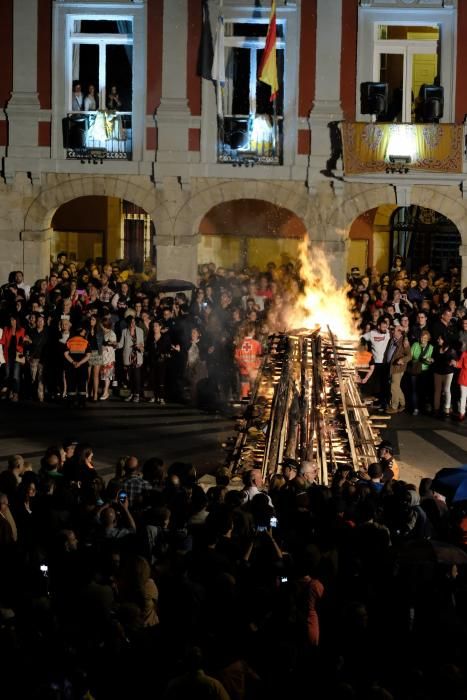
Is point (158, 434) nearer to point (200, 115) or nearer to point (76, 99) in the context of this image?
point (200, 115)

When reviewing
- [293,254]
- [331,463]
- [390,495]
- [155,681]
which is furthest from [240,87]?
[155,681]

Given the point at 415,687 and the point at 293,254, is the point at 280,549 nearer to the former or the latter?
the point at 415,687

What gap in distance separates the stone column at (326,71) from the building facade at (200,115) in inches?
0.9

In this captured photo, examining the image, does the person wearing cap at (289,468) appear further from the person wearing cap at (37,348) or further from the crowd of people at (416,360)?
the person wearing cap at (37,348)

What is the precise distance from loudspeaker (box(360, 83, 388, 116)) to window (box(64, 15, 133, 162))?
12.8 ft

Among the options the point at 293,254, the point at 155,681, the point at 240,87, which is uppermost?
the point at 240,87

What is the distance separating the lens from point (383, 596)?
445 inches

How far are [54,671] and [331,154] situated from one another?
59.0ft

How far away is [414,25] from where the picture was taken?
86.8 ft

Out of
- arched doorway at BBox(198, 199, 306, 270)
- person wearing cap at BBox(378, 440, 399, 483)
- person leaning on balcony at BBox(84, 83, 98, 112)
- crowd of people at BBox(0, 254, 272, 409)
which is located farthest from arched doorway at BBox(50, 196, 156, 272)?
person wearing cap at BBox(378, 440, 399, 483)

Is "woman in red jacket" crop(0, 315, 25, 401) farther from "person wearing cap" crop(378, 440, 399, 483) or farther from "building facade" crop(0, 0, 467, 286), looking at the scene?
"person wearing cap" crop(378, 440, 399, 483)

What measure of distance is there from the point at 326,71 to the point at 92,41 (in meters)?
3.94

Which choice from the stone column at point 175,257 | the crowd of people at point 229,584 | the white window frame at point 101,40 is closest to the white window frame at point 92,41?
the white window frame at point 101,40

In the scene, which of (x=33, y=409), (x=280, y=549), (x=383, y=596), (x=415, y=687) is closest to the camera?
(x=415, y=687)
